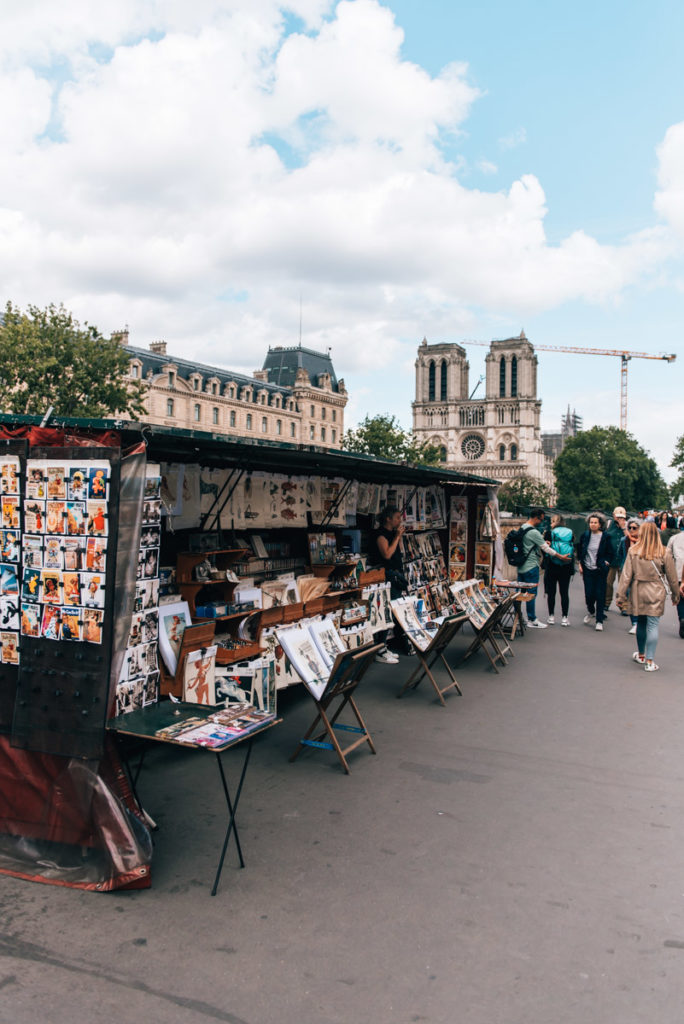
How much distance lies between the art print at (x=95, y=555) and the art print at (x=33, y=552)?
12.3 inches

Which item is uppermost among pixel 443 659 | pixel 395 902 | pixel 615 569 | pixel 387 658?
pixel 615 569

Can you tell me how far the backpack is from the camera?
11.8 metres

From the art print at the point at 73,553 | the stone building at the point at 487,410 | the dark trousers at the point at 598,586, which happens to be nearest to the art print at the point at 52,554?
the art print at the point at 73,553

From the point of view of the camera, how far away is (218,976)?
3041 millimetres

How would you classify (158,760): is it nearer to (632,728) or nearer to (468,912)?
(468,912)

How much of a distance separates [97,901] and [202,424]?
65035mm

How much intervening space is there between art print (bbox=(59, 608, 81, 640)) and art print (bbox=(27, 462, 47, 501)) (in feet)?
2.11

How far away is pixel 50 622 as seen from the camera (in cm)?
394

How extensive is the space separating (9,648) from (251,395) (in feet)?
236

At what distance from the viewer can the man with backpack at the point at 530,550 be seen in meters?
11.6

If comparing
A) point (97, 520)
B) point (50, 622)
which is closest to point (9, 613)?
point (50, 622)

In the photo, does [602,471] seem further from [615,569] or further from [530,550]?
[530,550]

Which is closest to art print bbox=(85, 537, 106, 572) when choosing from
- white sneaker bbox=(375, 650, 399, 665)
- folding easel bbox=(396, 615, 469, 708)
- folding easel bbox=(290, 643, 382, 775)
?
folding easel bbox=(290, 643, 382, 775)

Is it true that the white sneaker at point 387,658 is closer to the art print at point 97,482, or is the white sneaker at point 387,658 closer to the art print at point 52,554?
the art print at point 52,554
